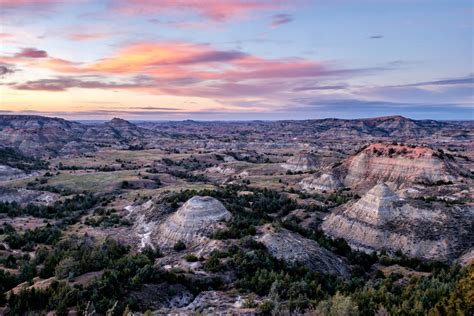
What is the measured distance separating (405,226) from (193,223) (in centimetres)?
2507

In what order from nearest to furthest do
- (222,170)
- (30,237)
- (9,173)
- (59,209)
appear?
(30,237), (59,209), (9,173), (222,170)

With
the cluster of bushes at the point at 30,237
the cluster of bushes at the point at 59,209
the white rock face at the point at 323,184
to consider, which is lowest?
the cluster of bushes at the point at 59,209

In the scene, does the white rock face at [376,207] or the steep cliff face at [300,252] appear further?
the white rock face at [376,207]

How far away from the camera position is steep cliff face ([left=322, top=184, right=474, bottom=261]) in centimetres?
4450

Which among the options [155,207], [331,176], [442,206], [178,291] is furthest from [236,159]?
[178,291]

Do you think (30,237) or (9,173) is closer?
(30,237)

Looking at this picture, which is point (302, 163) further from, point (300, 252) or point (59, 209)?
point (300, 252)

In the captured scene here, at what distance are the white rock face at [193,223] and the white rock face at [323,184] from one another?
4454 cm

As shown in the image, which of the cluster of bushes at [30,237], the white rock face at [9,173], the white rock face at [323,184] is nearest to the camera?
the cluster of bushes at [30,237]

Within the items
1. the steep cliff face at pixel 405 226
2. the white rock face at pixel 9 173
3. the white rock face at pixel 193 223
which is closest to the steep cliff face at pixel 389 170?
the steep cliff face at pixel 405 226

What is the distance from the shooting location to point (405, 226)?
159 feet

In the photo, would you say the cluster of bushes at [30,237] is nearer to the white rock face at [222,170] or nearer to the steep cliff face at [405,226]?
the steep cliff face at [405,226]

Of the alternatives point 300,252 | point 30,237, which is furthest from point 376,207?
point 30,237

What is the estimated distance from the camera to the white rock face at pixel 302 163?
122625mm
